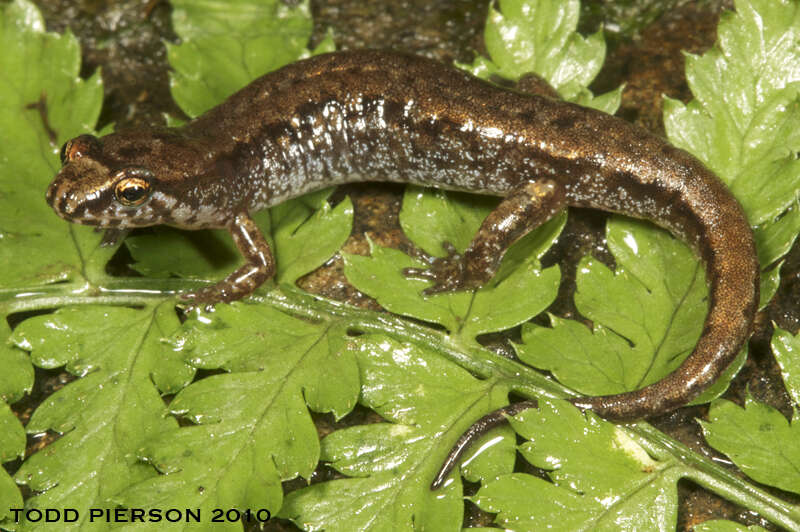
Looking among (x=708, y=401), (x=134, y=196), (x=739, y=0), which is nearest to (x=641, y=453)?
(x=708, y=401)

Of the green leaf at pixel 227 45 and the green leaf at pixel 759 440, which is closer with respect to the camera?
the green leaf at pixel 759 440

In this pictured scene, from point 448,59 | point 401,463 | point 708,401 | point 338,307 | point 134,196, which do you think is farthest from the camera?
point 448,59

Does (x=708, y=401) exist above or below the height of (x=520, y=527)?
above

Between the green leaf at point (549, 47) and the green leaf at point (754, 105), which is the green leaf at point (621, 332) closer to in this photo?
the green leaf at point (754, 105)

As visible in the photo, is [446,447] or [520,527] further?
[446,447]

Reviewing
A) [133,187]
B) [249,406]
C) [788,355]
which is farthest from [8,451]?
[788,355]

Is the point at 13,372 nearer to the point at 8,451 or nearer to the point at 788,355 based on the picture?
the point at 8,451

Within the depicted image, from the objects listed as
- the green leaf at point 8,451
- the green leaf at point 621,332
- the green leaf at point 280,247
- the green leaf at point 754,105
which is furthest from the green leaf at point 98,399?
the green leaf at point 754,105

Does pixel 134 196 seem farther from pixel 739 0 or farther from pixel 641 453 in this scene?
pixel 739 0
